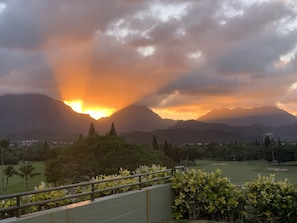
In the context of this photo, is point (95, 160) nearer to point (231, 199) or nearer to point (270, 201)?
point (231, 199)

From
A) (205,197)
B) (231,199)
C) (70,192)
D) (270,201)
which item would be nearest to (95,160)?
(205,197)

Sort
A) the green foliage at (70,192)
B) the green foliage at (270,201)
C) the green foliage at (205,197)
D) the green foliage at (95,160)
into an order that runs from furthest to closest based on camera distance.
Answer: the green foliage at (95,160)
the green foliage at (205,197)
the green foliage at (270,201)
the green foliage at (70,192)

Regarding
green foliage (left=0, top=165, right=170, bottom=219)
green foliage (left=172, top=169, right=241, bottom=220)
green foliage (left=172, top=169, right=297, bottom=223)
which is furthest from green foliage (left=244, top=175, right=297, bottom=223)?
green foliage (left=0, top=165, right=170, bottom=219)

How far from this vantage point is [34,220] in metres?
5.14

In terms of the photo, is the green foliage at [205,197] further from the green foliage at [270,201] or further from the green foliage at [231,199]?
the green foliage at [270,201]

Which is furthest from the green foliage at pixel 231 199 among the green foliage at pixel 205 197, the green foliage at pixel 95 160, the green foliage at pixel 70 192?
the green foliage at pixel 95 160

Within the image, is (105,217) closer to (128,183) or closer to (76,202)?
(76,202)

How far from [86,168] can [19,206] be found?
1513 inches

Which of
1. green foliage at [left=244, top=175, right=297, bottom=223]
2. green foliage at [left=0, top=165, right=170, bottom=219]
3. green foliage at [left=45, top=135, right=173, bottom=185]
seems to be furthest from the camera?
green foliage at [left=45, top=135, right=173, bottom=185]

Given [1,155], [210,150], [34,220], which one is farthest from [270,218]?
[210,150]

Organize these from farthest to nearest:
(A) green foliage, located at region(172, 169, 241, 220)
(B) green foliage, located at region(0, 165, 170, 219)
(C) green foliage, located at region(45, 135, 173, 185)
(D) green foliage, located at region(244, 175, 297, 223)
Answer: (C) green foliage, located at region(45, 135, 173, 185), (A) green foliage, located at region(172, 169, 241, 220), (D) green foliage, located at region(244, 175, 297, 223), (B) green foliage, located at region(0, 165, 170, 219)

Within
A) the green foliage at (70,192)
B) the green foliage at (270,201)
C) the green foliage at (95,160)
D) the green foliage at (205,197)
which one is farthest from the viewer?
the green foliage at (95,160)

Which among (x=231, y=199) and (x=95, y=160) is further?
(x=95, y=160)

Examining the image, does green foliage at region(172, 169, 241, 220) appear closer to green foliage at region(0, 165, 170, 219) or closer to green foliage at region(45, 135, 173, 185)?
green foliage at region(0, 165, 170, 219)
